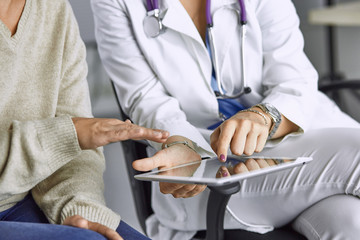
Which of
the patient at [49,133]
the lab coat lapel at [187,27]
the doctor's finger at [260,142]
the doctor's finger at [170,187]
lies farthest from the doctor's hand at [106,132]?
the lab coat lapel at [187,27]

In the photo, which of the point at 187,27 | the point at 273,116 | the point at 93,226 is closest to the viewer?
the point at 93,226

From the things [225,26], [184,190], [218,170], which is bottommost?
[184,190]

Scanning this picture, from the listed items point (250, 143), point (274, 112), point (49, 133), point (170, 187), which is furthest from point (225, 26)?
point (49, 133)

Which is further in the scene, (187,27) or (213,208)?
(187,27)

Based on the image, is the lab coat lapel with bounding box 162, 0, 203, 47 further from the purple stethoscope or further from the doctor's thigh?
the doctor's thigh

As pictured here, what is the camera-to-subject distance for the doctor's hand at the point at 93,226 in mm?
836

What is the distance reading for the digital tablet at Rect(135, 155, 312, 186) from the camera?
0.82m

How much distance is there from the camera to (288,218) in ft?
3.71

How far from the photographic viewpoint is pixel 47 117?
1.04m

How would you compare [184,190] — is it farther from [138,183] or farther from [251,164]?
A: [138,183]

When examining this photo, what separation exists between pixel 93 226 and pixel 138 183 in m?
0.45

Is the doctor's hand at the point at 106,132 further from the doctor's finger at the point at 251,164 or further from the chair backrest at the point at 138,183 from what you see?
the chair backrest at the point at 138,183

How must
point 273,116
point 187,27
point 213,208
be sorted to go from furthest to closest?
point 187,27
point 273,116
point 213,208

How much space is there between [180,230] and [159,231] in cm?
6
